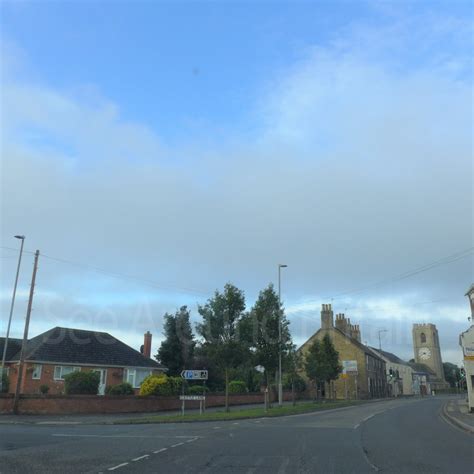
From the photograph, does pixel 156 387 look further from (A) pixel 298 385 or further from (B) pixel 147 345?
(A) pixel 298 385

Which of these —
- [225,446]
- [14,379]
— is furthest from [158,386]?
[225,446]

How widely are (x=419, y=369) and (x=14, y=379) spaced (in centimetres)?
11683

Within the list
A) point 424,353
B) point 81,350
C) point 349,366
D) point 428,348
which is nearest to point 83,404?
point 81,350

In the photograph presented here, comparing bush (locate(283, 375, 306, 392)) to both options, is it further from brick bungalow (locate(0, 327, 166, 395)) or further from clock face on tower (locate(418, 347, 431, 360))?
clock face on tower (locate(418, 347, 431, 360))

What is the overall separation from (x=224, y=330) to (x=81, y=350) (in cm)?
1862

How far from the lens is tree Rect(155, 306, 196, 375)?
187 feet

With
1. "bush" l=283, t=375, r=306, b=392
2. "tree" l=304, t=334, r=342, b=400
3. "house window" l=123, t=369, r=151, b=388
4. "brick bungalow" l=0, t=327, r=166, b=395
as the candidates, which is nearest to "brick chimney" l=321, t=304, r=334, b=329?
"bush" l=283, t=375, r=306, b=392

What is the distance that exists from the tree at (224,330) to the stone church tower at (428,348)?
122573mm

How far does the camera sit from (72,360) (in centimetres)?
4178

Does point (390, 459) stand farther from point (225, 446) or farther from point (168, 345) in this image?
point (168, 345)

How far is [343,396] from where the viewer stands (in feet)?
251

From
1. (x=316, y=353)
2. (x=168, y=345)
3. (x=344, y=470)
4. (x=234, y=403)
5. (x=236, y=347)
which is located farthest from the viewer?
(x=168, y=345)

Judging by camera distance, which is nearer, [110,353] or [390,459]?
[390,459]

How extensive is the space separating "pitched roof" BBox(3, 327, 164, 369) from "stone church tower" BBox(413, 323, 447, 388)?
112 m
